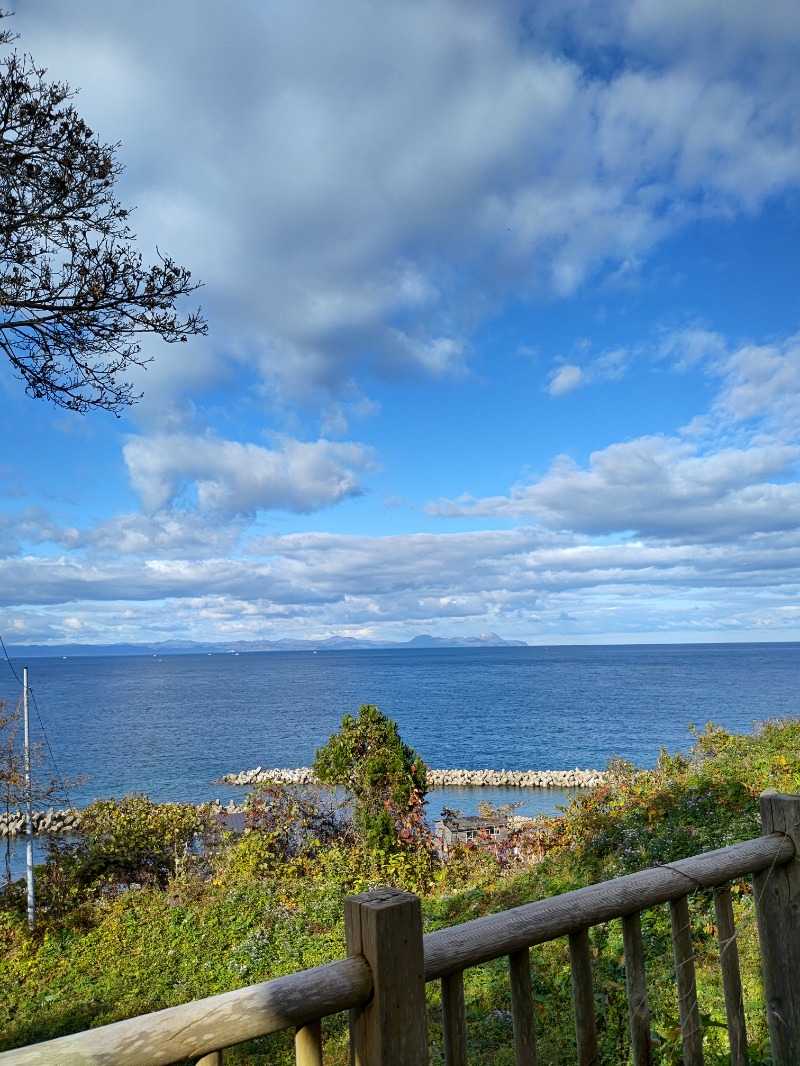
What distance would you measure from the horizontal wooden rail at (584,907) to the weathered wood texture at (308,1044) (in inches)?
9.5

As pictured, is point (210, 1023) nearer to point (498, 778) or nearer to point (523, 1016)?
point (523, 1016)

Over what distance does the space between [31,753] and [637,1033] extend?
8.43m

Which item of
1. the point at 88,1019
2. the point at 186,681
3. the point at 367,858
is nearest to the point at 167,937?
the point at 88,1019

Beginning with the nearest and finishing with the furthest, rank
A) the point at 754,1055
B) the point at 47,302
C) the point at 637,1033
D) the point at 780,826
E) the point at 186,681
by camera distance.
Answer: the point at 637,1033 < the point at 780,826 < the point at 754,1055 < the point at 47,302 < the point at 186,681

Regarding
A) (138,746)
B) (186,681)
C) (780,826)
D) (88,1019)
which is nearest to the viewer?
(780,826)

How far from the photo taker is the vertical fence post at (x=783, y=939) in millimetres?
2271

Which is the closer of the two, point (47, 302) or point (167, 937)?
point (47, 302)

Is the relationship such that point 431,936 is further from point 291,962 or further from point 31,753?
point 31,753

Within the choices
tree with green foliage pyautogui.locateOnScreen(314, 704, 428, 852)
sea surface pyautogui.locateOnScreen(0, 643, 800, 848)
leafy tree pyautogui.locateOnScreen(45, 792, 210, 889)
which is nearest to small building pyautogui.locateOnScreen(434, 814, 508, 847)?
tree with green foliage pyautogui.locateOnScreen(314, 704, 428, 852)

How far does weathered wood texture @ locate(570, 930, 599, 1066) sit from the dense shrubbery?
7.90 ft

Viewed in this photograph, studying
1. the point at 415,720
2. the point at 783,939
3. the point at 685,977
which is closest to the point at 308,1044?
the point at 685,977

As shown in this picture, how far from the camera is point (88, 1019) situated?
608 centimetres

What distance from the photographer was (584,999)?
6.05 feet

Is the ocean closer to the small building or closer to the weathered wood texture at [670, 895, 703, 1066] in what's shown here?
the small building
